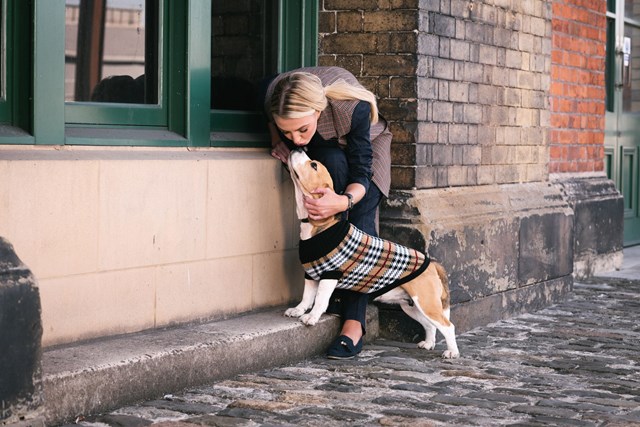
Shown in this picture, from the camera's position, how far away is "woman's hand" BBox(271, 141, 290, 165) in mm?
5684

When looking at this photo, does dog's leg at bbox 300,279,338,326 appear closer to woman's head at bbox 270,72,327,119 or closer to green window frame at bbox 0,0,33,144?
woman's head at bbox 270,72,327,119

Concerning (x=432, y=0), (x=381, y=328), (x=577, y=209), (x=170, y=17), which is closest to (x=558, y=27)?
(x=577, y=209)

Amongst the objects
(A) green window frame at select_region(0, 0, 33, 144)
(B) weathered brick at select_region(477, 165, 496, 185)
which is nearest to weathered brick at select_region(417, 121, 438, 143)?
(B) weathered brick at select_region(477, 165, 496, 185)

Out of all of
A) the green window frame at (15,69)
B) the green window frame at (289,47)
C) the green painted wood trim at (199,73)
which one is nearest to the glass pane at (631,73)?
the green window frame at (289,47)

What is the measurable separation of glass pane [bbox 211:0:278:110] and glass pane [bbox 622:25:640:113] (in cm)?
523

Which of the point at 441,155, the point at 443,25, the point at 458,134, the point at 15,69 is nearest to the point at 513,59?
the point at 458,134

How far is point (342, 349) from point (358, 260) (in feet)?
1.42

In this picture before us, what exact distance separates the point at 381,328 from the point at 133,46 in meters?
2.02

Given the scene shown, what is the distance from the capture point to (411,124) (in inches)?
242

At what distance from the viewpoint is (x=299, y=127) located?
5359 mm

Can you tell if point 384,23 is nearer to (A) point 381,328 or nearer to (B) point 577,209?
(A) point 381,328

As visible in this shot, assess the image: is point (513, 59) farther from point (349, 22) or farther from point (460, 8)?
point (349, 22)

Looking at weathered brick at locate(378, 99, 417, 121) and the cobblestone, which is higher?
weathered brick at locate(378, 99, 417, 121)

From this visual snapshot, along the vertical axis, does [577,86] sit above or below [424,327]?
above
